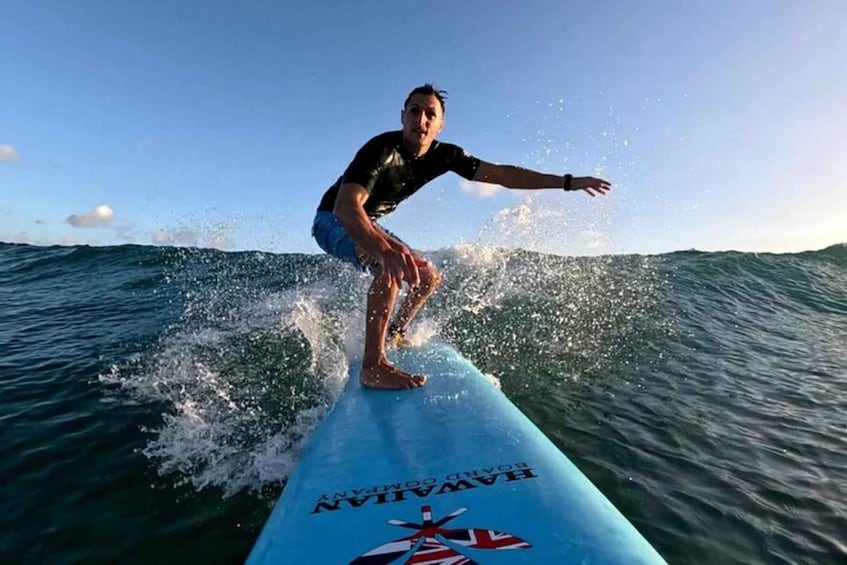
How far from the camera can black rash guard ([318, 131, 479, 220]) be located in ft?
12.5

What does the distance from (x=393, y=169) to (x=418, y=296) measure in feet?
4.32

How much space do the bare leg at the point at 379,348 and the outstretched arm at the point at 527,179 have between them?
4.62 ft

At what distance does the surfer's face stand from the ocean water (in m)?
2.49

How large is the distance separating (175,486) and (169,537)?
0.59 metres

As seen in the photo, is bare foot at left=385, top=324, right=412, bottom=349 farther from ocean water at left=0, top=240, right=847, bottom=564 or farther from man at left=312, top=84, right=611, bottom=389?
ocean water at left=0, top=240, right=847, bottom=564

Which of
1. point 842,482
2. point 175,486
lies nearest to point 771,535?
point 842,482

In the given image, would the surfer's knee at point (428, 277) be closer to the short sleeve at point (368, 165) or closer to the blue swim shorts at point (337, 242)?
the blue swim shorts at point (337, 242)

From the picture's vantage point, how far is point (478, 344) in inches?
302

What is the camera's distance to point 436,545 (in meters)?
1.84

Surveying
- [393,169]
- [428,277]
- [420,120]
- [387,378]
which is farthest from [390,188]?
[387,378]

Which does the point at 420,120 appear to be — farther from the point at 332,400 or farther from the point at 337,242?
the point at 332,400

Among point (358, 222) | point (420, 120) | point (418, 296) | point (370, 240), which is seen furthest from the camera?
point (418, 296)

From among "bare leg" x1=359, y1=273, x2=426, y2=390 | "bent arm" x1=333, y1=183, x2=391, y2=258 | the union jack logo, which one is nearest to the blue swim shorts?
"bare leg" x1=359, y1=273, x2=426, y2=390

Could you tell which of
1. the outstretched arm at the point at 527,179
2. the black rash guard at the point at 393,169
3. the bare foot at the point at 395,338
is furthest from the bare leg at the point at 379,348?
the outstretched arm at the point at 527,179
